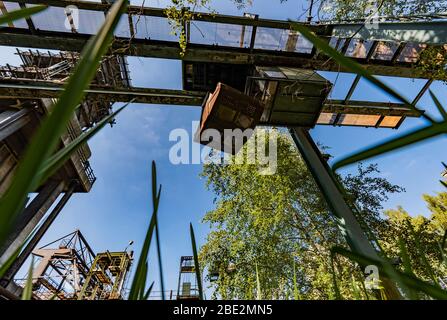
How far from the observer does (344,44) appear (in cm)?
471

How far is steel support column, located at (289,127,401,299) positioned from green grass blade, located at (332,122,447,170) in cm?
66

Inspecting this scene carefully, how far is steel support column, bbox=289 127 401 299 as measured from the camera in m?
2.07

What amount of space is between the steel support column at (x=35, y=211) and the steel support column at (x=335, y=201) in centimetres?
972

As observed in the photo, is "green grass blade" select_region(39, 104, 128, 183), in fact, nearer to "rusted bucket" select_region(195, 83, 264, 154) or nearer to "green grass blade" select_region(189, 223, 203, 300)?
"green grass blade" select_region(189, 223, 203, 300)

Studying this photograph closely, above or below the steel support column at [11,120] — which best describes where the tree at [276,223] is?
below

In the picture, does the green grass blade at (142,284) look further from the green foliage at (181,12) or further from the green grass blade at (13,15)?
the green foliage at (181,12)

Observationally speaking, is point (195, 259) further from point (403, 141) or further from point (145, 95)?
point (145, 95)

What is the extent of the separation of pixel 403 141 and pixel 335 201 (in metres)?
2.49

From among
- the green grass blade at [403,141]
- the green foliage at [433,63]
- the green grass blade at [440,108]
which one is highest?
the green foliage at [433,63]

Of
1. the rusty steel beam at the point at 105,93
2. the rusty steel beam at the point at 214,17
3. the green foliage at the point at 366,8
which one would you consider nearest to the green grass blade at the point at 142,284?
the rusty steel beam at the point at 105,93

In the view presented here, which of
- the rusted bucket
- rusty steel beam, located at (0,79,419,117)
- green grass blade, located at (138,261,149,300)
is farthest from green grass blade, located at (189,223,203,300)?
rusty steel beam, located at (0,79,419,117)

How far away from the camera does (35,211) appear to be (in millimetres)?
10125

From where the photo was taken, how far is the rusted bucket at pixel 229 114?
11.3 feet

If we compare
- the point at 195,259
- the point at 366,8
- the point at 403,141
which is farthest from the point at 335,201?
the point at 366,8
